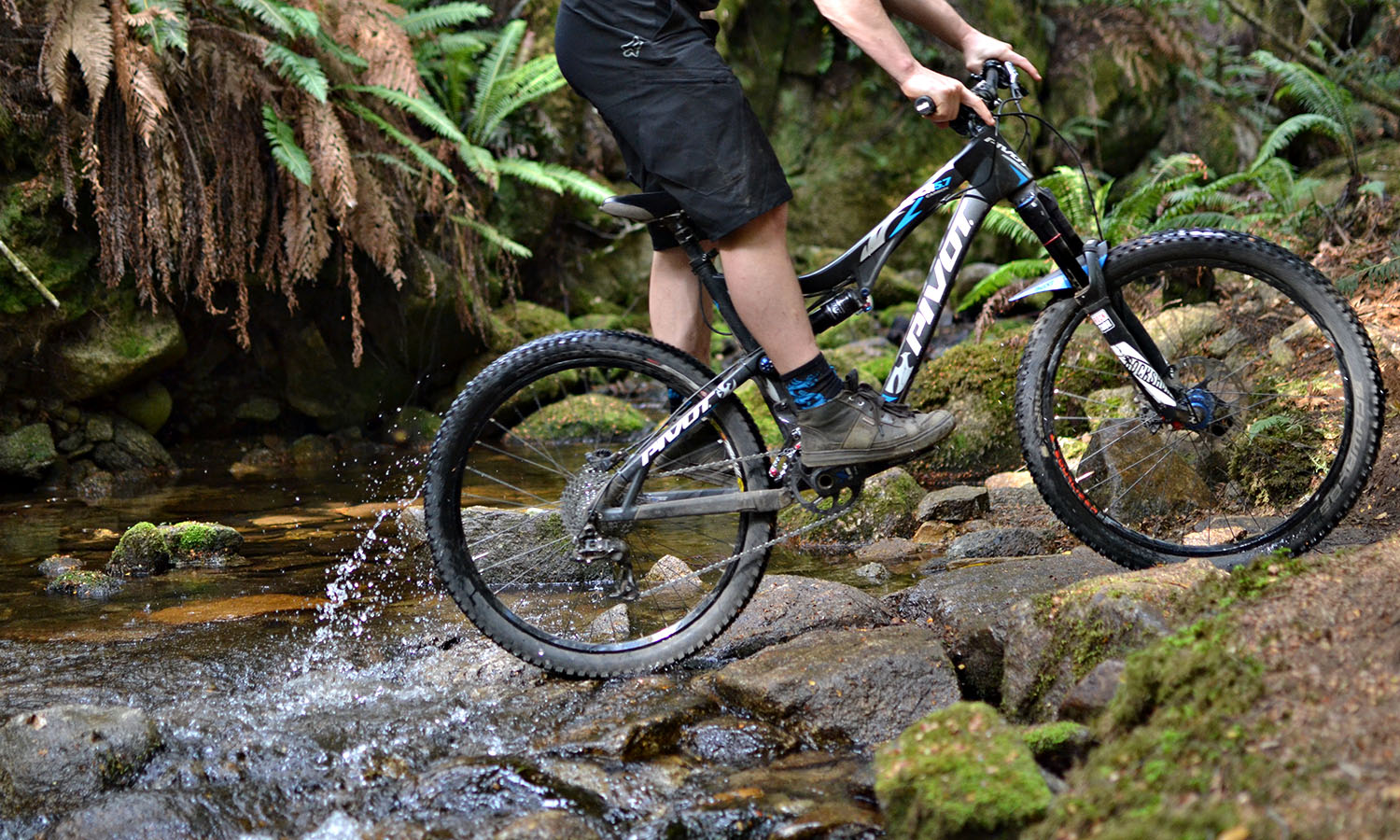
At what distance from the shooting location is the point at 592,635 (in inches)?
125

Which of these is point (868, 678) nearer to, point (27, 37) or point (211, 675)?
point (211, 675)

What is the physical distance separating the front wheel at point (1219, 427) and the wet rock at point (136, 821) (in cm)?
231

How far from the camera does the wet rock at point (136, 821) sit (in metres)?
2.14

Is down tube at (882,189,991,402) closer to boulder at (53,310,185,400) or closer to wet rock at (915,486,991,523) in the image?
wet rock at (915,486,991,523)

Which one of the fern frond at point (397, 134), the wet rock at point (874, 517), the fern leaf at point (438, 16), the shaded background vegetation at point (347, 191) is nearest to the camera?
the wet rock at point (874, 517)

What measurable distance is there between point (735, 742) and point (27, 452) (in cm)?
545

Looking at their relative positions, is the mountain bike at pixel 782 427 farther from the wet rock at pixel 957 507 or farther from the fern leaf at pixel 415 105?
the fern leaf at pixel 415 105

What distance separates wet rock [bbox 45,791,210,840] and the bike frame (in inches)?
48.1

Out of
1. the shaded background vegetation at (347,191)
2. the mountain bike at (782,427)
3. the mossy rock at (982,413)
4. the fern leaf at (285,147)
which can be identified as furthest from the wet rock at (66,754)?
the mossy rock at (982,413)

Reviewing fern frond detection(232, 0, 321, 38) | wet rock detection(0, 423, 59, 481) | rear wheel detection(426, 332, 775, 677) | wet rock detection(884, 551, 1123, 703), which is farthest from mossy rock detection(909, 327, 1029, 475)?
wet rock detection(0, 423, 59, 481)

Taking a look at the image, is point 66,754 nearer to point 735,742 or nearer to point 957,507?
point 735,742

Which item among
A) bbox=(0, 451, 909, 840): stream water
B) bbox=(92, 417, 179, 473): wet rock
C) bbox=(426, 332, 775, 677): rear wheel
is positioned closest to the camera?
bbox=(0, 451, 909, 840): stream water

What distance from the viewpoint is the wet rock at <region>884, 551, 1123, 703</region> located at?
9.15 feet

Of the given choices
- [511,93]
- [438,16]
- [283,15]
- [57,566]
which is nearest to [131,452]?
[57,566]
